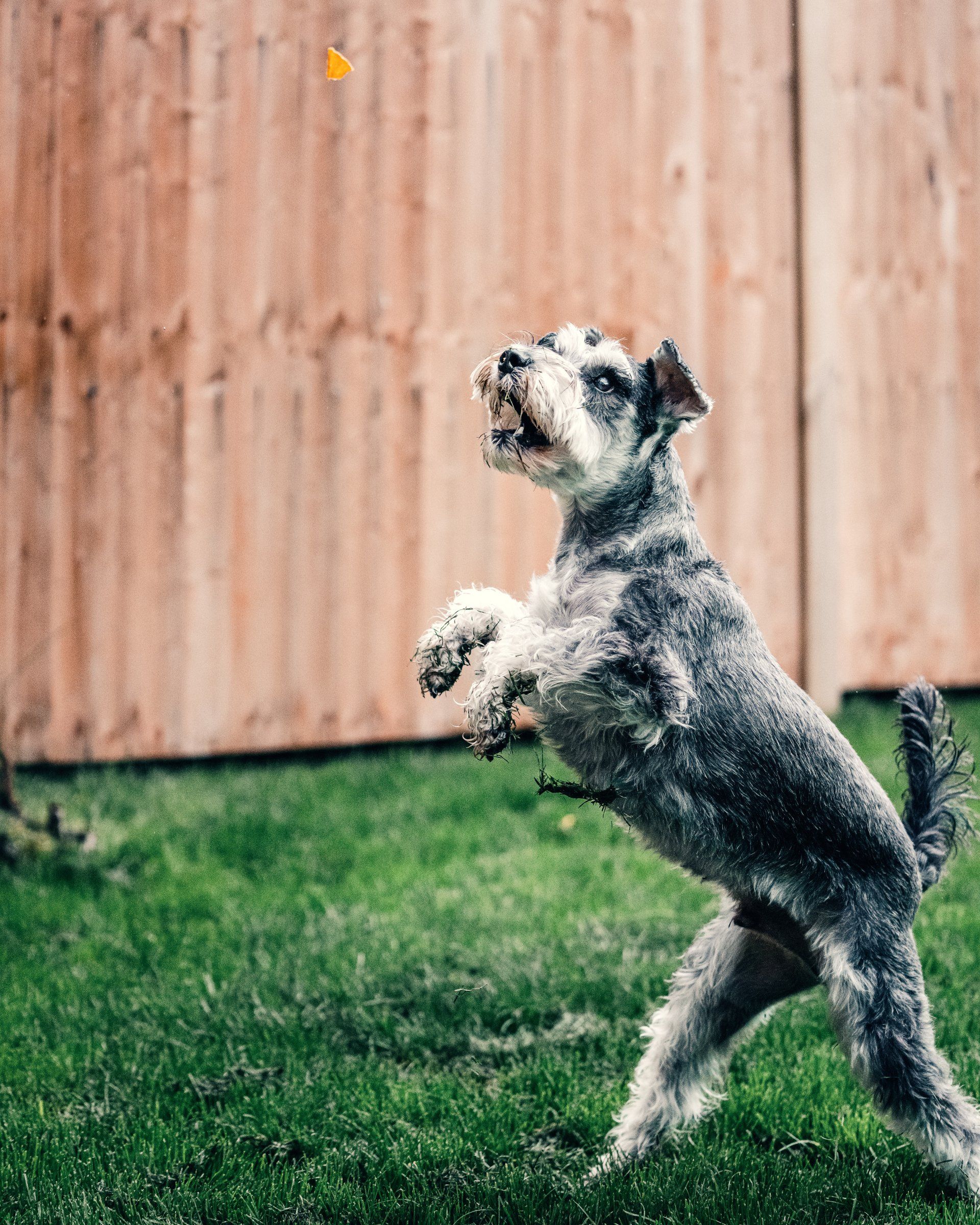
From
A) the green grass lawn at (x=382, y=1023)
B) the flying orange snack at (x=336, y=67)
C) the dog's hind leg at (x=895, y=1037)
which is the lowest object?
the green grass lawn at (x=382, y=1023)

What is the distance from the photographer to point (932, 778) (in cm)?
280

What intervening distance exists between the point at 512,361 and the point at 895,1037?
153cm

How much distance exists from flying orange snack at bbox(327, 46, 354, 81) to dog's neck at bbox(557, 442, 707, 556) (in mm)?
3353

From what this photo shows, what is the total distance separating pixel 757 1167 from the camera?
2.71m

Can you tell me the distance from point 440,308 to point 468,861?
8.62 feet

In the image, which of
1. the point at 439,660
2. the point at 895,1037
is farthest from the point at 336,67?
the point at 895,1037

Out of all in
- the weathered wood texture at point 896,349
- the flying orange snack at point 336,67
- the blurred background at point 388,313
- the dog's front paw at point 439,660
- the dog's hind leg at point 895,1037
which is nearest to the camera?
the dog's hind leg at point 895,1037

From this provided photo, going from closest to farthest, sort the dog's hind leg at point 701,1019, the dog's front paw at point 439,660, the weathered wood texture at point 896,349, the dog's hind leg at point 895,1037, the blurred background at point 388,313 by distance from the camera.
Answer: the dog's hind leg at point 895,1037, the dog's front paw at point 439,660, the dog's hind leg at point 701,1019, the blurred background at point 388,313, the weathered wood texture at point 896,349

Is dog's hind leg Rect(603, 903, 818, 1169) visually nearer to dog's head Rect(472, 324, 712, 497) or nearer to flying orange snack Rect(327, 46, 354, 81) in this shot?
dog's head Rect(472, 324, 712, 497)

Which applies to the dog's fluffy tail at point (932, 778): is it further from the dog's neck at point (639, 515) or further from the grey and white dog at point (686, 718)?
the dog's neck at point (639, 515)

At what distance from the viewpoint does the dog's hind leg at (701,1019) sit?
2.68m

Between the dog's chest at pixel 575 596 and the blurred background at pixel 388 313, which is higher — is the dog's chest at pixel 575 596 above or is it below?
below

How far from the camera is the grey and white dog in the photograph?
239 centimetres

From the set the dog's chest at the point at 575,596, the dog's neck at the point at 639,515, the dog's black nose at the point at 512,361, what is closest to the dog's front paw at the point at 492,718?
the dog's chest at the point at 575,596
